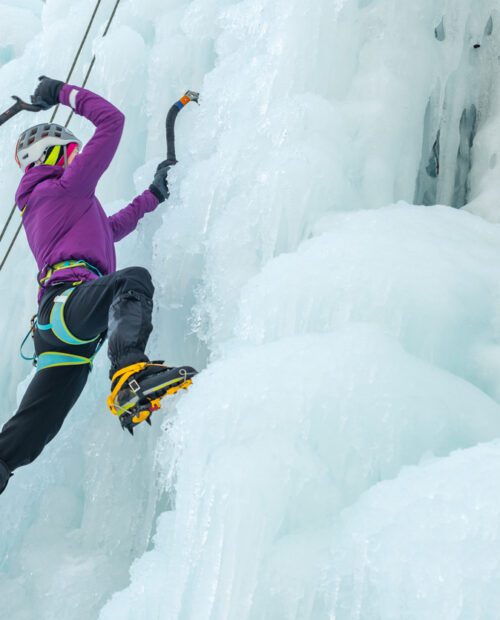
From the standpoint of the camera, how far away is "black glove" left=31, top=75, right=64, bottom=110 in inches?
118

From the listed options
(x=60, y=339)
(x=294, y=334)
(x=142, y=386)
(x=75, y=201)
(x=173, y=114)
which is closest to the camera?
(x=142, y=386)

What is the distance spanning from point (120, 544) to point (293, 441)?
1.44m

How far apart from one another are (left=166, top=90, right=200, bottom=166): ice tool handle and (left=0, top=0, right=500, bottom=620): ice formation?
0.12 meters

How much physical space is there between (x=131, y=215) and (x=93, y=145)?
1.79ft

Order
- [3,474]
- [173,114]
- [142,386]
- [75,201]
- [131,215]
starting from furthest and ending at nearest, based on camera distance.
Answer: [173,114] < [131,215] < [75,201] < [3,474] < [142,386]

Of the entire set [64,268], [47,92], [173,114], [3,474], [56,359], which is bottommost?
[3,474]

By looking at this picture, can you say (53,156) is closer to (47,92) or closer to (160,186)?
(47,92)

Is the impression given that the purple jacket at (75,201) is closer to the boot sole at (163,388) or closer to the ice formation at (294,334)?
the ice formation at (294,334)

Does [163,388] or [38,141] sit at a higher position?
[38,141]

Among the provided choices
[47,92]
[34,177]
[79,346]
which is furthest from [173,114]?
[79,346]

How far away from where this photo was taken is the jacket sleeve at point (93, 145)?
9.21 feet

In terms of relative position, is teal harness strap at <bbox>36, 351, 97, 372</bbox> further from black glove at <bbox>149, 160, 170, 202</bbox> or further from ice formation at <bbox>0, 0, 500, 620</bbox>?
black glove at <bbox>149, 160, 170, 202</bbox>

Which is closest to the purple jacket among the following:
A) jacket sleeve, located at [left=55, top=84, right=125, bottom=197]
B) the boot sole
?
→ jacket sleeve, located at [left=55, top=84, right=125, bottom=197]

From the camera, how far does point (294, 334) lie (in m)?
2.28
